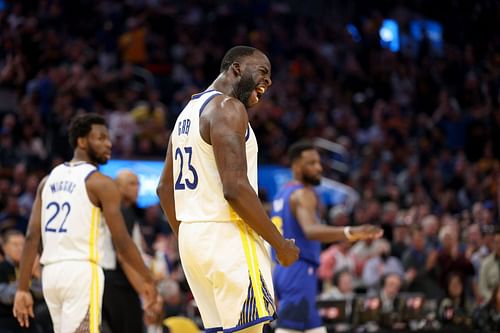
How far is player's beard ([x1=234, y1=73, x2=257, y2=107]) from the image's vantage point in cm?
489

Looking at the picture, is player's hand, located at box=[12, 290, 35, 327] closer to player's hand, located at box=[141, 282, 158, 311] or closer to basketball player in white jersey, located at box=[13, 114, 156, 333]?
basketball player in white jersey, located at box=[13, 114, 156, 333]

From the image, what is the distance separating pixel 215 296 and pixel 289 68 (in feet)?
50.6

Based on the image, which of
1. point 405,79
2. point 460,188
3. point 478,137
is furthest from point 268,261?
point 405,79

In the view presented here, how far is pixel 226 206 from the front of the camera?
4734mm

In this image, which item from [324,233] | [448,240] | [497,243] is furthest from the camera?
[448,240]

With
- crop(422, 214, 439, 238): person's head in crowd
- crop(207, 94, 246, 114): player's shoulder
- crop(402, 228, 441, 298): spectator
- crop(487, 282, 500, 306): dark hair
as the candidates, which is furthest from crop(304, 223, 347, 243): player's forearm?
crop(422, 214, 439, 238): person's head in crowd

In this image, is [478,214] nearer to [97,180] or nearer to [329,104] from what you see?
[329,104]

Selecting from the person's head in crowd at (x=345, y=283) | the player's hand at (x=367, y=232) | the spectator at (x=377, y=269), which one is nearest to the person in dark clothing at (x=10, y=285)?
the player's hand at (x=367, y=232)

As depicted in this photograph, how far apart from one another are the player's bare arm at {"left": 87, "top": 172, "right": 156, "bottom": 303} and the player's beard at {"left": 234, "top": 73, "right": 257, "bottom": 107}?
1.64m

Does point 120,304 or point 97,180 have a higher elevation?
point 97,180

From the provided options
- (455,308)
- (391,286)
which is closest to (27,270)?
(391,286)

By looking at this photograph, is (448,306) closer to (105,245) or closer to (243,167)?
(105,245)

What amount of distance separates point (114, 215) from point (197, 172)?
1.48 m

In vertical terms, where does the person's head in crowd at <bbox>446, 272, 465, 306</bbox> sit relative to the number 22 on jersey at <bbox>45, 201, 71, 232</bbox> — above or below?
below
